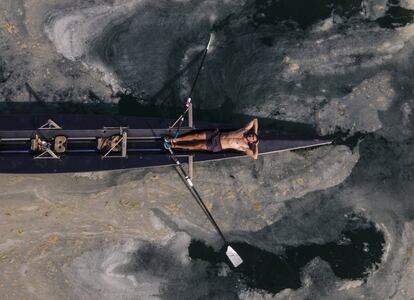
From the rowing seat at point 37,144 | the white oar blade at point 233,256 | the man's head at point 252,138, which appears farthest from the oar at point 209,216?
the rowing seat at point 37,144

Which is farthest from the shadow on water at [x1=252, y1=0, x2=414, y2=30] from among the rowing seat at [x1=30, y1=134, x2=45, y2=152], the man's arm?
the rowing seat at [x1=30, y1=134, x2=45, y2=152]

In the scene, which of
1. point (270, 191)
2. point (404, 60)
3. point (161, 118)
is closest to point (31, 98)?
point (161, 118)

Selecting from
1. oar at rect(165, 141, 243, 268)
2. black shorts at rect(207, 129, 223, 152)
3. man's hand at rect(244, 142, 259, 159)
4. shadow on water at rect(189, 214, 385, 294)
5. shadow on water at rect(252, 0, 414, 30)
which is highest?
shadow on water at rect(252, 0, 414, 30)

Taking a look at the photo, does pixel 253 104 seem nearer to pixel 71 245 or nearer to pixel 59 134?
pixel 59 134

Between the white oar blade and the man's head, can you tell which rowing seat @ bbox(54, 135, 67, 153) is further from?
the white oar blade

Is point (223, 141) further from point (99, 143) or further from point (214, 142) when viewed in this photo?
point (99, 143)

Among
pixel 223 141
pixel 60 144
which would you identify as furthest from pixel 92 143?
pixel 223 141

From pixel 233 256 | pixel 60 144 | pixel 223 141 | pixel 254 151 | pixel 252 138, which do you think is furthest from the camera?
pixel 233 256
